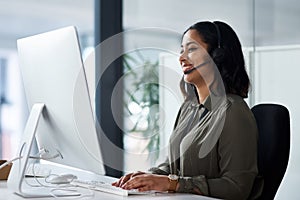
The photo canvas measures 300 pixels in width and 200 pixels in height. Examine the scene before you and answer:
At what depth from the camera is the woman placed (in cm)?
198

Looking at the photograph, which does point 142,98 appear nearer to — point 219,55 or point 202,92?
point 202,92

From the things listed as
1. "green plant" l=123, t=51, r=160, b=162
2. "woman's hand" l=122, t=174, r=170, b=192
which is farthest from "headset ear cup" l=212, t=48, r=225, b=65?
"green plant" l=123, t=51, r=160, b=162

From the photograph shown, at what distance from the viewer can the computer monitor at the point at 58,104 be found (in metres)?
1.64

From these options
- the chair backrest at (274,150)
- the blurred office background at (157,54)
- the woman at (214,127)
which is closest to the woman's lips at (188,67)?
the woman at (214,127)

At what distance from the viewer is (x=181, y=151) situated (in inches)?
88.6

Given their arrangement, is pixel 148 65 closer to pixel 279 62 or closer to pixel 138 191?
pixel 279 62

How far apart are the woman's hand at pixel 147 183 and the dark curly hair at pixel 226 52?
564 mm

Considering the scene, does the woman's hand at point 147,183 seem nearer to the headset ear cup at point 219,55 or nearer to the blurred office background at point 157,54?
the headset ear cup at point 219,55

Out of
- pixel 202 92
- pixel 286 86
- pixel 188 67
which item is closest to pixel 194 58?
pixel 188 67

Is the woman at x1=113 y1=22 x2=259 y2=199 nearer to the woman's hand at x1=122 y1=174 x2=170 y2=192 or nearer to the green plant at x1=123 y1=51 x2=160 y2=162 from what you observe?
the woman's hand at x1=122 y1=174 x2=170 y2=192

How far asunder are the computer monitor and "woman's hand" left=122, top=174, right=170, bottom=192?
152 millimetres

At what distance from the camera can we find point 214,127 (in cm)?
213

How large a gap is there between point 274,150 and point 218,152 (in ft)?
0.69

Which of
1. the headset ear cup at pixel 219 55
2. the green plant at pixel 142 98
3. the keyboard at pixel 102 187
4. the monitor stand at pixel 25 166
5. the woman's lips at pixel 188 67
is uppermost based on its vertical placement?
the headset ear cup at pixel 219 55
